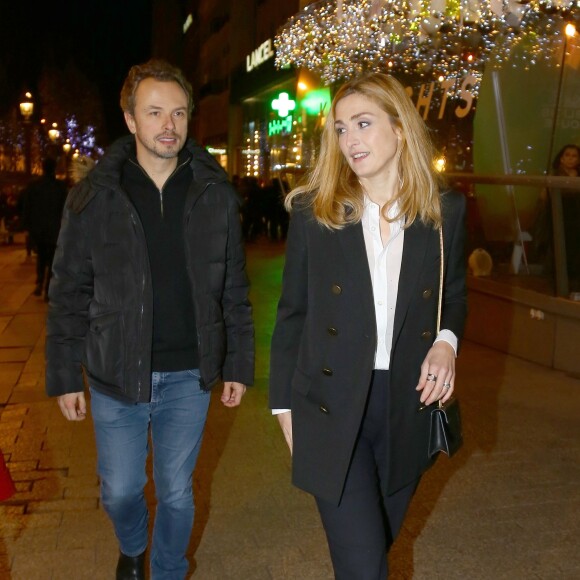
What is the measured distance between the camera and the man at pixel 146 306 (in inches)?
133

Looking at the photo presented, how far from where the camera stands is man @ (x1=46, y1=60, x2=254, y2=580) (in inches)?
133

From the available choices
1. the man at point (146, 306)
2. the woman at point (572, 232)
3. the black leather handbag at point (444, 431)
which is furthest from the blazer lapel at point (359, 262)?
the woman at point (572, 232)

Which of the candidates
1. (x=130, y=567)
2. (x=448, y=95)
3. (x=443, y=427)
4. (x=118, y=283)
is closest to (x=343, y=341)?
(x=443, y=427)

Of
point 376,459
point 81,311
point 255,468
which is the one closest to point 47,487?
point 255,468

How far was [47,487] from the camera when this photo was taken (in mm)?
5113

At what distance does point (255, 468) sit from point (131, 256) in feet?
8.09

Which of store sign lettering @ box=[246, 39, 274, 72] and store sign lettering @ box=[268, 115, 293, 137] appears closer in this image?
store sign lettering @ box=[268, 115, 293, 137]

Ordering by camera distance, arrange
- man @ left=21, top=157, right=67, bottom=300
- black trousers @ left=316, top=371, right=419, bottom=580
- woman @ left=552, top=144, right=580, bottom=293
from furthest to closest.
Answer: man @ left=21, top=157, right=67, bottom=300 → woman @ left=552, top=144, right=580, bottom=293 → black trousers @ left=316, top=371, right=419, bottom=580

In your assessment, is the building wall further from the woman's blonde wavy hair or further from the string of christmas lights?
the woman's blonde wavy hair

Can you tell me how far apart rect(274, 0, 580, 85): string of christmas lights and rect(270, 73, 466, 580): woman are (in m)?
5.58

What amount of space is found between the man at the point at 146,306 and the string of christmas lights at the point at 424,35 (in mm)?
5508

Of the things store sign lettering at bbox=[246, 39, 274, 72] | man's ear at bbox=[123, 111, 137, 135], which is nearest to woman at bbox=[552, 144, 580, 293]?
man's ear at bbox=[123, 111, 137, 135]

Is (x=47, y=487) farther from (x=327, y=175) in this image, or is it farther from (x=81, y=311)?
(x=327, y=175)

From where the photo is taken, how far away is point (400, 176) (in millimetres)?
3102
